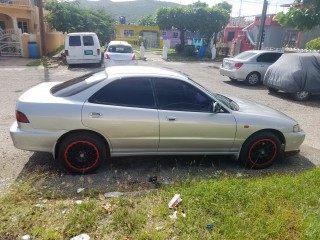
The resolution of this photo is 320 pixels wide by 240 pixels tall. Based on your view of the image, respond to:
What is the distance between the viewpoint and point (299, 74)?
9.22 metres

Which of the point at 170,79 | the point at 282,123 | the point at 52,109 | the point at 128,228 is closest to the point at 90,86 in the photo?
the point at 52,109

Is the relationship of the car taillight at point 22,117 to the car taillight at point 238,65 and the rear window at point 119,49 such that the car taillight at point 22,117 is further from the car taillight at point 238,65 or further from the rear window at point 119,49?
the car taillight at point 238,65

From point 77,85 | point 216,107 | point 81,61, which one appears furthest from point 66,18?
point 216,107

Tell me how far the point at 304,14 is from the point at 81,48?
36.3ft

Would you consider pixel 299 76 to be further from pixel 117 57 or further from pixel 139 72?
pixel 117 57

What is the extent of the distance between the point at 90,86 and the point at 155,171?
1.59 m

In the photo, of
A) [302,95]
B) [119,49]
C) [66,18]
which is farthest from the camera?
[66,18]

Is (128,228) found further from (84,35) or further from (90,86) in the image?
(84,35)

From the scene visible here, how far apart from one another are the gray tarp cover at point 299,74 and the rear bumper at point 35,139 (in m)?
8.15

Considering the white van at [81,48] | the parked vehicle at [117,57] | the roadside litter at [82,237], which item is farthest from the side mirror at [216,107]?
the white van at [81,48]

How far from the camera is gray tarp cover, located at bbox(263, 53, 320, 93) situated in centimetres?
921

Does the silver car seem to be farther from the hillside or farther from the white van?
the hillside

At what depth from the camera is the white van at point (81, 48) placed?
14.5 metres

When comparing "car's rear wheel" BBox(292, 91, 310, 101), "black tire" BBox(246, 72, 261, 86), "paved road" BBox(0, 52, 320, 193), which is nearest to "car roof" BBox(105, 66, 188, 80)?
"paved road" BBox(0, 52, 320, 193)
